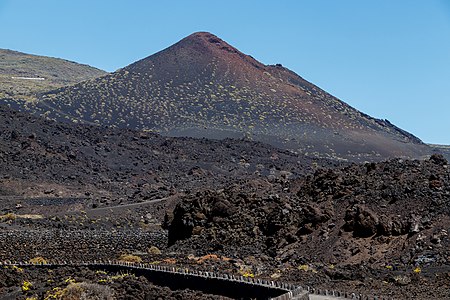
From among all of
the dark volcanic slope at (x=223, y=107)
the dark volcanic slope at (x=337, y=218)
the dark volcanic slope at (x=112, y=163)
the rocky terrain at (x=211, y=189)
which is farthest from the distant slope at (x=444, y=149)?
the dark volcanic slope at (x=337, y=218)

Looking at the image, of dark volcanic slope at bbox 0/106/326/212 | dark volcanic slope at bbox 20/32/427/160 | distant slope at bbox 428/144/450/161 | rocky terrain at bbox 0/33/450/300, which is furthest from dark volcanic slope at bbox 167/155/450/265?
distant slope at bbox 428/144/450/161


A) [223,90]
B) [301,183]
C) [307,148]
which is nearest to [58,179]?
[301,183]

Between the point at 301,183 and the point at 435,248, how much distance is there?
15703 mm

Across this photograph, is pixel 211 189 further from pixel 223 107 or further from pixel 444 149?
pixel 444 149

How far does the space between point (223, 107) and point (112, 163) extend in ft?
165

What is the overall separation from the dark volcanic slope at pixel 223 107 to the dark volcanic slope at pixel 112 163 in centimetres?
1821

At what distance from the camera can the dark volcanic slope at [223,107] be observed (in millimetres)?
142375

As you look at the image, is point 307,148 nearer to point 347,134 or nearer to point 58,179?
point 347,134

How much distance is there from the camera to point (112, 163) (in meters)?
106

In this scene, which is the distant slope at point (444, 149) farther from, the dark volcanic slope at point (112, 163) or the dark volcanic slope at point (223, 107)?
the dark volcanic slope at point (112, 163)

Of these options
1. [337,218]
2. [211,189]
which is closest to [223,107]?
[211,189]

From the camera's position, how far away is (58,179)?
298 ft

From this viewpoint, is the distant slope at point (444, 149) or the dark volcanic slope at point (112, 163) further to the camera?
the distant slope at point (444, 149)

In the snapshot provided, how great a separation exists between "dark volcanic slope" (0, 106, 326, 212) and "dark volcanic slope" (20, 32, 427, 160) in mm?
18212
